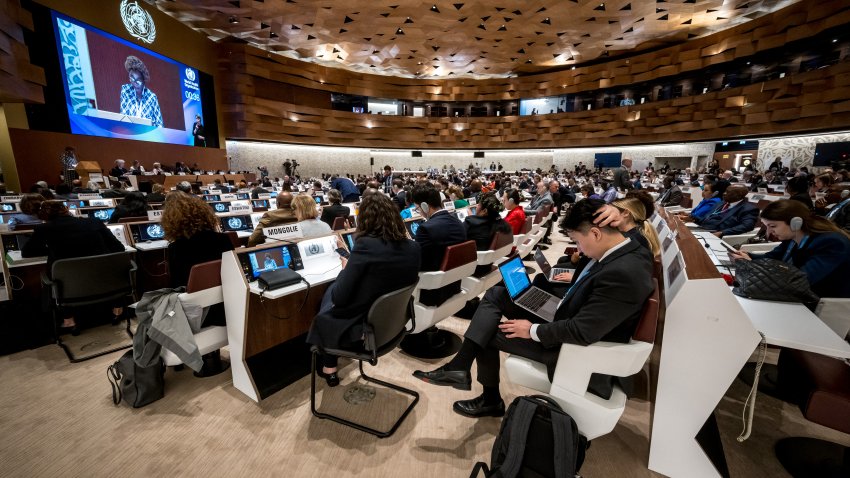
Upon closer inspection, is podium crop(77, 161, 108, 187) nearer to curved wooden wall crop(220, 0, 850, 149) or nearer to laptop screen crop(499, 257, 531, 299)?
curved wooden wall crop(220, 0, 850, 149)

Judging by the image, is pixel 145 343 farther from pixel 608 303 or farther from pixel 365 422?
pixel 608 303

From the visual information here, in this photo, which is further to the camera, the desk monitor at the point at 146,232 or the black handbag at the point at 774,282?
the desk monitor at the point at 146,232

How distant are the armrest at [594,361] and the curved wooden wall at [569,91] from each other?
51.6ft

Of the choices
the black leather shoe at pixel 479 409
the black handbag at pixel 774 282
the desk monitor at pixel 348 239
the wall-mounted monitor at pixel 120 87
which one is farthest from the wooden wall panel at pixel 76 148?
the black handbag at pixel 774 282

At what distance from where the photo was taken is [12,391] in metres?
2.45

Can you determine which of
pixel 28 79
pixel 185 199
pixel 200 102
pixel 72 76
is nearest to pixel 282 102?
pixel 200 102

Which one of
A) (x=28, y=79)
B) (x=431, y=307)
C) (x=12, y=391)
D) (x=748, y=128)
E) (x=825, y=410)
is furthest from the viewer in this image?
(x=748, y=128)

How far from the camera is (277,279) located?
2146mm

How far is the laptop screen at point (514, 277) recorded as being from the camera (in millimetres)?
2028

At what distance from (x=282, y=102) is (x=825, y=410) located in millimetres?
20813

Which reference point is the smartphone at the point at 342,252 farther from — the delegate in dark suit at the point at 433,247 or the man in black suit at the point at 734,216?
the man in black suit at the point at 734,216

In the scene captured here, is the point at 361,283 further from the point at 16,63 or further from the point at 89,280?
the point at 16,63

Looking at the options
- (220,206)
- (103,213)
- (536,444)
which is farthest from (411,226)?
(103,213)

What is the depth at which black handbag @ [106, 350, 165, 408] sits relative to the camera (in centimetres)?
231
